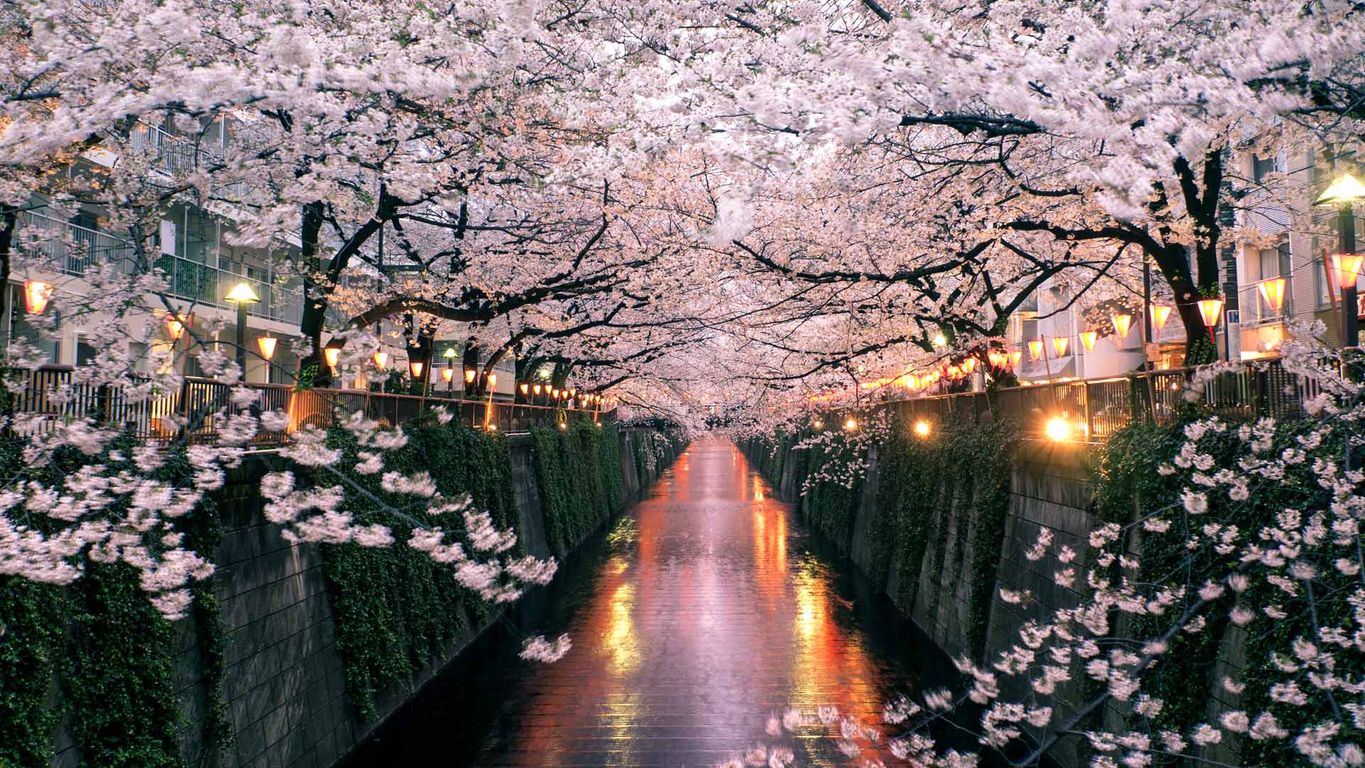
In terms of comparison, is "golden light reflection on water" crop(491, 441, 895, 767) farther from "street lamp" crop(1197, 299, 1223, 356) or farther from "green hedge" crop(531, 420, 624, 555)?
"street lamp" crop(1197, 299, 1223, 356)

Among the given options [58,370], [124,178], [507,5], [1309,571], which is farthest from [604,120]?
[1309,571]

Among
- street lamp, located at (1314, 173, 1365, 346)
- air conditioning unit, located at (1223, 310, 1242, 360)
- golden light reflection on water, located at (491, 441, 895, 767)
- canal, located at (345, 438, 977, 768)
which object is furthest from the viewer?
air conditioning unit, located at (1223, 310, 1242, 360)

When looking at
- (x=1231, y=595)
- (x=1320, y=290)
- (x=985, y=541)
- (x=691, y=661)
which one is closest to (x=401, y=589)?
(x=691, y=661)

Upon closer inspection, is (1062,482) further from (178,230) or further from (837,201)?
(178,230)

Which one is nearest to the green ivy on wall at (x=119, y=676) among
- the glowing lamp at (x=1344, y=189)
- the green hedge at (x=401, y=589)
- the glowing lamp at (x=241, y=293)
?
the green hedge at (x=401, y=589)

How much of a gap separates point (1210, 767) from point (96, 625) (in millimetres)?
9823

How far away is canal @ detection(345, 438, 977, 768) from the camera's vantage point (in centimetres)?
1266

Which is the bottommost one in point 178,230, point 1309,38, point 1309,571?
point 1309,571

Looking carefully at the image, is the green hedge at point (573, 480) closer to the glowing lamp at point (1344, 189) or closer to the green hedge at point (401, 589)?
the green hedge at point (401, 589)

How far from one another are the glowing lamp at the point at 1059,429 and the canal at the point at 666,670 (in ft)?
17.0

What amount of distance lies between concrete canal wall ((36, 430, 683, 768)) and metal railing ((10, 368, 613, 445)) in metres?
0.89

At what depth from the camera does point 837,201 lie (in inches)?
547

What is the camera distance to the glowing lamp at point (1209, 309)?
10.5 metres

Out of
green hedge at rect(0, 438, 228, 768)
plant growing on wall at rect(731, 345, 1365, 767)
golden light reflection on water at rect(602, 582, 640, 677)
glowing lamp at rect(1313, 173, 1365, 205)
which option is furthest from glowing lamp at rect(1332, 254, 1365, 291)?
golden light reflection on water at rect(602, 582, 640, 677)
